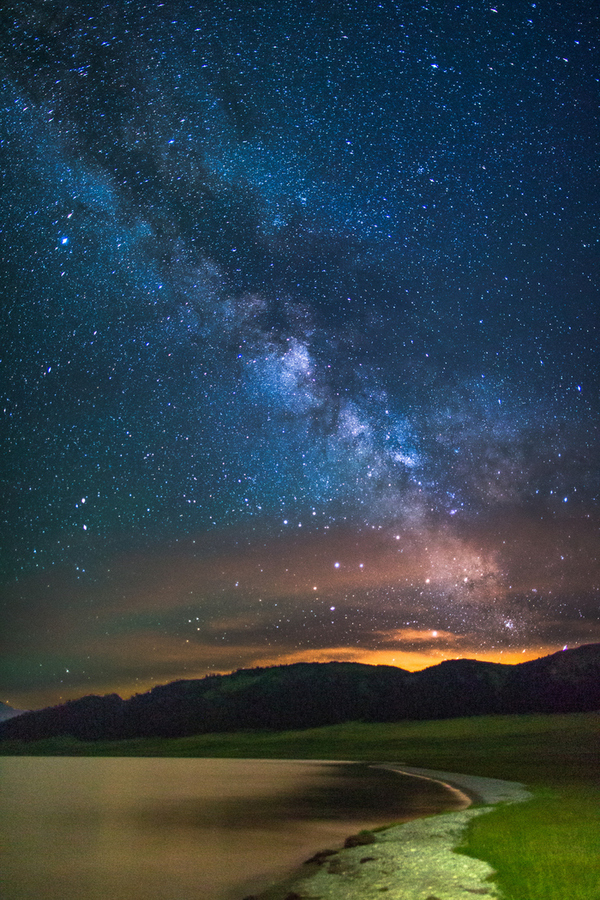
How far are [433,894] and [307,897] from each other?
338 cm

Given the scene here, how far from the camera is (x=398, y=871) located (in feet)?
59.2

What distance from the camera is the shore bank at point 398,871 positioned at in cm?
1573

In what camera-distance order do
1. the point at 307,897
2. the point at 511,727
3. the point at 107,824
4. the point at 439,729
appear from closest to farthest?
the point at 307,897
the point at 107,824
the point at 511,727
the point at 439,729

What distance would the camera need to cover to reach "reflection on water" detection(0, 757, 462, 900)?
Answer: 71.1 ft

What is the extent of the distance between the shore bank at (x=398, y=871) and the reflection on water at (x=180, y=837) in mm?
1847

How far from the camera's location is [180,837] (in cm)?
3194

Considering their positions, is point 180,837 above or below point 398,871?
below

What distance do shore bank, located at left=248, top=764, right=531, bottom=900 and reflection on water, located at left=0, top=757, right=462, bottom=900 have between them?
72.7 inches

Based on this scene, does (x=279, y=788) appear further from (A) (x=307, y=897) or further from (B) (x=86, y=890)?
(A) (x=307, y=897)

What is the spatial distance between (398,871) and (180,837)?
18.0m

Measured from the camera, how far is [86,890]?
21.6 meters

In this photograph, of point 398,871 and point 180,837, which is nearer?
point 398,871

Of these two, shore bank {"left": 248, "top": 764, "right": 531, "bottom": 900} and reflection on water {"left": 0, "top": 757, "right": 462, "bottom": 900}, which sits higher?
shore bank {"left": 248, "top": 764, "right": 531, "bottom": 900}

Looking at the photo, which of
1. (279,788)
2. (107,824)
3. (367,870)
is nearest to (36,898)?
Answer: (367,870)
